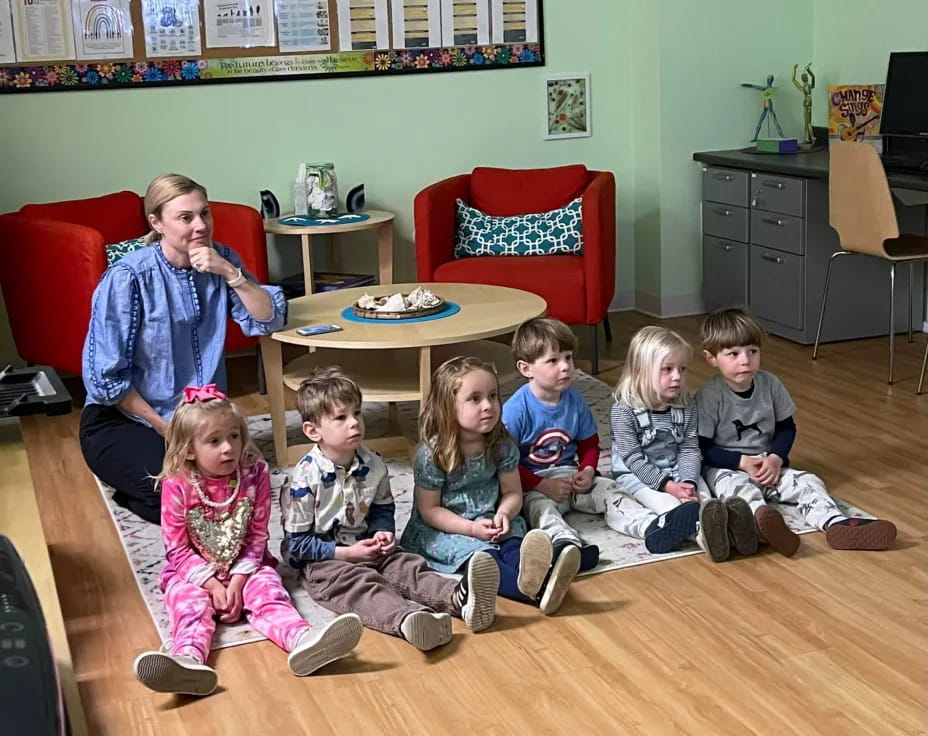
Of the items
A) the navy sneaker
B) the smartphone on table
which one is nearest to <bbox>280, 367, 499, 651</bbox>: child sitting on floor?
the navy sneaker

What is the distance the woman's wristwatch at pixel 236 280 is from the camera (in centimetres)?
343

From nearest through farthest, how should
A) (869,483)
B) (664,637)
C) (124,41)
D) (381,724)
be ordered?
(381,724), (664,637), (869,483), (124,41)

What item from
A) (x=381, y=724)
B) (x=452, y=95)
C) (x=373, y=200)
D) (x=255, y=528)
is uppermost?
(x=452, y=95)

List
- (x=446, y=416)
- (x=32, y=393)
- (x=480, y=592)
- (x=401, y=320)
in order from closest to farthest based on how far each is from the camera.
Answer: (x=32, y=393), (x=480, y=592), (x=446, y=416), (x=401, y=320)

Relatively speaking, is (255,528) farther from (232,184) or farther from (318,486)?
(232,184)

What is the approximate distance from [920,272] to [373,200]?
2.34 m

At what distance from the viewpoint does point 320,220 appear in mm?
5109

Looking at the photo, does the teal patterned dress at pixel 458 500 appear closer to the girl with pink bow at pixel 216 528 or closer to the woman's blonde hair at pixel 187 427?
the girl with pink bow at pixel 216 528

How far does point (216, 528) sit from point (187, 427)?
24 cm

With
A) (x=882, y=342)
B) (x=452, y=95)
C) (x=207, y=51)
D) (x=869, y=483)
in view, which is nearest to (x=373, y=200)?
(x=452, y=95)

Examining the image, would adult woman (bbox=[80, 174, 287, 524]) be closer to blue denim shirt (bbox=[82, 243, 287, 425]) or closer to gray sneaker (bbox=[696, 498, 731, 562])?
blue denim shirt (bbox=[82, 243, 287, 425])

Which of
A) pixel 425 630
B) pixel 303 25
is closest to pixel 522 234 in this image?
pixel 303 25

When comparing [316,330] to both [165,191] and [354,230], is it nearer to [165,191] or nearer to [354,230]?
[165,191]

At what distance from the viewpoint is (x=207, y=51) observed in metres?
5.16
